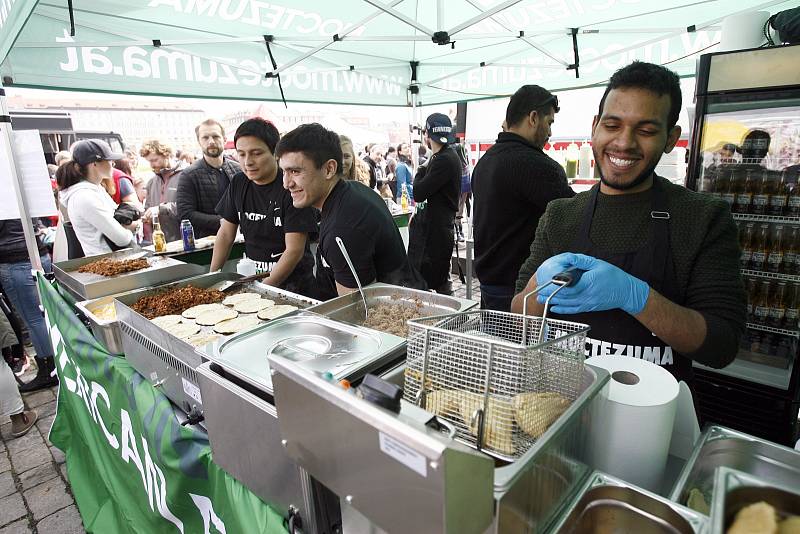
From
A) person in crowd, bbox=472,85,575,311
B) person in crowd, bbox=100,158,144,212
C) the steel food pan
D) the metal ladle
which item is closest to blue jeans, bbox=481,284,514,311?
person in crowd, bbox=472,85,575,311

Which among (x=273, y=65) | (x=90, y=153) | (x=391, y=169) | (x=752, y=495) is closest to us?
(x=752, y=495)

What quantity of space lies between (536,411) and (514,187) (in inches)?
73.9

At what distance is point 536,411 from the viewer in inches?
30.4

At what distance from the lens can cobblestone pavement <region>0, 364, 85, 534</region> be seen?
7.75 feet

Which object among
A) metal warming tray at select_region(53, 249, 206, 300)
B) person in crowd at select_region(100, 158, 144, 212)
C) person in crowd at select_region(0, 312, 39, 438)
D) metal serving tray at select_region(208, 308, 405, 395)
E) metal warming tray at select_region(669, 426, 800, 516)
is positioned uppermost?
person in crowd at select_region(100, 158, 144, 212)

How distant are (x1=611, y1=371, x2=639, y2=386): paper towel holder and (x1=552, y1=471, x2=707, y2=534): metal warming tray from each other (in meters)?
0.20

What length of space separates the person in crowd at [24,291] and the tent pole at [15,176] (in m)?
0.44

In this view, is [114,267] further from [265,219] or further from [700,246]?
[700,246]

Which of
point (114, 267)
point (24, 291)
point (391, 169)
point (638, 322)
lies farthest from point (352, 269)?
point (391, 169)

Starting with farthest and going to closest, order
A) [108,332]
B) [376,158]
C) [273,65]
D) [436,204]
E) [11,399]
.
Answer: [376,158]
[273,65]
[436,204]
[11,399]
[108,332]

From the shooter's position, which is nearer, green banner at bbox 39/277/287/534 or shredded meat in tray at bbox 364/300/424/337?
green banner at bbox 39/277/287/534

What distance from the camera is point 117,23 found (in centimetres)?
335

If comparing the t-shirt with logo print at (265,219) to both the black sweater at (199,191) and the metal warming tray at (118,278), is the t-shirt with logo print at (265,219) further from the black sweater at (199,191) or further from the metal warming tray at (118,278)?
the black sweater at (199,191)

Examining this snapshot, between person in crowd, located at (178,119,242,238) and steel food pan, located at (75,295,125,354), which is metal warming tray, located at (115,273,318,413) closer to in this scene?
steel food pan, located at (75,295,125,354)
